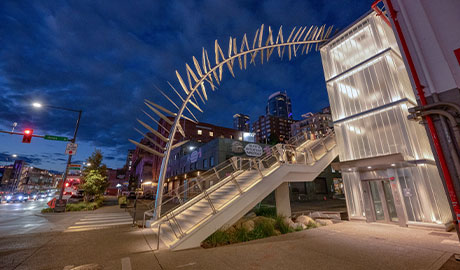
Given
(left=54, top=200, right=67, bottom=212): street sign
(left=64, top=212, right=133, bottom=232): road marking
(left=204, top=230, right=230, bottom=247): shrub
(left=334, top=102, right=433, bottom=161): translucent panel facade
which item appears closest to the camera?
(left=204, top=230, right=230, bottom=247): shrub

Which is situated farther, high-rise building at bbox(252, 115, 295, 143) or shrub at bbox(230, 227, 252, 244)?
high-rise building at bbox(252, 115, 295, 143)

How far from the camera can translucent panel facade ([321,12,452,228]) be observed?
923cm

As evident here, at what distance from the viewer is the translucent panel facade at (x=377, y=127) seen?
9.23m

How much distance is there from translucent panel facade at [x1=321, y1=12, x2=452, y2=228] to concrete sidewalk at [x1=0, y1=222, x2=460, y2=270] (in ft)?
7.14

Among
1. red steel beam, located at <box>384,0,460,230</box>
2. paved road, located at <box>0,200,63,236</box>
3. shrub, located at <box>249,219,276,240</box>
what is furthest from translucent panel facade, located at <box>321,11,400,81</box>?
paved road, located at <box>0,200,63,236</box>

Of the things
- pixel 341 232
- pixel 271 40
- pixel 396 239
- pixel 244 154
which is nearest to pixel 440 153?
pixel 396 239

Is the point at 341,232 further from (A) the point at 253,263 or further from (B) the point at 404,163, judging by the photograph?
(A) the point at 253,263

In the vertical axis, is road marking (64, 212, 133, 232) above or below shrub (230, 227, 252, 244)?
below

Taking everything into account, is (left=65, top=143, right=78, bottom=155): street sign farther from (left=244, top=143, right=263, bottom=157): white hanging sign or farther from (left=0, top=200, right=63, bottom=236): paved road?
(left=244, top=143, right=263, bottom=157): white hanging sign

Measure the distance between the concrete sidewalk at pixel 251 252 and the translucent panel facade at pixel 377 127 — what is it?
7.14ft

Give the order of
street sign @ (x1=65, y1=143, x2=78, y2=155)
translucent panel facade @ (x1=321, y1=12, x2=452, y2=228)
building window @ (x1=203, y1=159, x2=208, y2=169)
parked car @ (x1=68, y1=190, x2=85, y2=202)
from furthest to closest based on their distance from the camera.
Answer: building window @ (x1=203, y1=159, x2=208, y2=169), parked car @ (x1=68, y1=190, x2=85, y2=202), street sign @ (x1=65, y1=143, x2=78, y2=155), translucent panel facade @ (x1=321, y1=12, x2=452, y2=228)

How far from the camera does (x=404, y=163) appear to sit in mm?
9195

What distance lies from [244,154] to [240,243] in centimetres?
2353

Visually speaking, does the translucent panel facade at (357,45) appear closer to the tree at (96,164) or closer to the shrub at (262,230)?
the shrub at (262,230)
